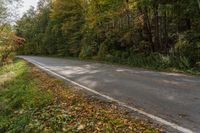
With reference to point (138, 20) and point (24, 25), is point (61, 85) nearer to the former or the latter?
point (138, 20)

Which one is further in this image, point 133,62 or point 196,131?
point 133,62

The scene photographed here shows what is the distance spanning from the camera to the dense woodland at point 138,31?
17875 millimetres

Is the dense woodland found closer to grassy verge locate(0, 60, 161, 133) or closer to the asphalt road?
the asphalt road

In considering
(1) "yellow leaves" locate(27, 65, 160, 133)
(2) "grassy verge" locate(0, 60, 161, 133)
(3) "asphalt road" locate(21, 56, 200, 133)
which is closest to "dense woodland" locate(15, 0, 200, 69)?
(3) "asphalt road" locate(21, 56, 200, 133)

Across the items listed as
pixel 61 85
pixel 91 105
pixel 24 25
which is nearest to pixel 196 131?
pixel 91 105

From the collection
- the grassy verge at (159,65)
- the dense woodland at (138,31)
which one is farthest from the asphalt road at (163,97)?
the dense woodland at (138,31)

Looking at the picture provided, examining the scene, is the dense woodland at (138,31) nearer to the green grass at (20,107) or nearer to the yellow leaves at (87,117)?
the green grass at (20,107)

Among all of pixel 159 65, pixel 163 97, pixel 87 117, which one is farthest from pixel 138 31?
pixel 87 117

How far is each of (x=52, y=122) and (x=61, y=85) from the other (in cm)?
470

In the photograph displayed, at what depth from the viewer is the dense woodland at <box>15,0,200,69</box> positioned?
704 inches

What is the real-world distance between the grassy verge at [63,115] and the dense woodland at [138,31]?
883 cm

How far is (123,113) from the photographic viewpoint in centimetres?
687

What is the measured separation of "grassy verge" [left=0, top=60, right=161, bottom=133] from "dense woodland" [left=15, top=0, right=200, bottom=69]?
29.0 ft

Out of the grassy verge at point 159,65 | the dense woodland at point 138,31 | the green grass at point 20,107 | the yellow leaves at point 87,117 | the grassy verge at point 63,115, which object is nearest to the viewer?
the yellow leaves at point 87,117
